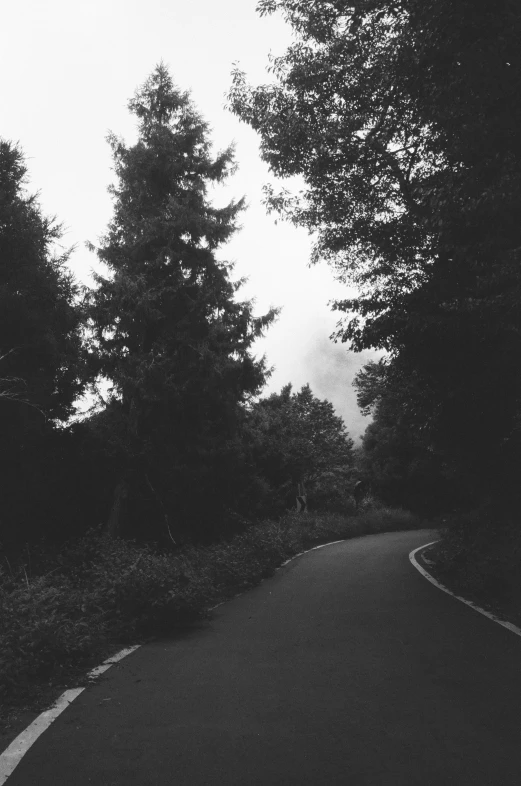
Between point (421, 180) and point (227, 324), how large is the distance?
9226mm

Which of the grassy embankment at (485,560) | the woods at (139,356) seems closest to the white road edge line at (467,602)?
the grassy embankment at (485,560)

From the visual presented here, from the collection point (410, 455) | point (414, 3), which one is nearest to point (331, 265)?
point (414, 3)

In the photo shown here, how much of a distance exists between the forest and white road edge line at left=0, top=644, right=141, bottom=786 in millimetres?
510

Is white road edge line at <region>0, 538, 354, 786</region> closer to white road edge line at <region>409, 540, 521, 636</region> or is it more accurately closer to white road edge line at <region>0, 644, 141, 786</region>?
white road edge line at <region>0, 644, 141, 786</region>

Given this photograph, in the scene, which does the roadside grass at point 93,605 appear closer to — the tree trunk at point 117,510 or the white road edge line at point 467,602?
the tree trunk at point 117,510

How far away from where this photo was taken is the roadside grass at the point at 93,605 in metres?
6.70

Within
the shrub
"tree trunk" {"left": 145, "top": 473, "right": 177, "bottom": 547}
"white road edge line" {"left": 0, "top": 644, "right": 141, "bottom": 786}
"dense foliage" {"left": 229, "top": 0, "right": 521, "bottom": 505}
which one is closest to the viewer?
"white road edge line" {"left": 0, "top": 644, "right": 141, "bottom": 786}

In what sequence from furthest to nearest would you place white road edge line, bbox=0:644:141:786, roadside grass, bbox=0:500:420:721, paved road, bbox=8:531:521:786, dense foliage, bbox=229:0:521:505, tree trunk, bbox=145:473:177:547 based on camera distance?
tree trunk, bbox=145:473:177:547
dense foliage, bbox=229:0:521:505
roadside grass, bbox=0:500:420:721
white road edge line, bbox=0:644:141:786
paved road, bbox=8:531:521:786

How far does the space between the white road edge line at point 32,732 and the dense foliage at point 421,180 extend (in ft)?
23.8

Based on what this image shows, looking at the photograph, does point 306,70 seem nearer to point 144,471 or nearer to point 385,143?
point 385,143

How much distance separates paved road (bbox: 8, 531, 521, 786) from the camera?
4.17 m

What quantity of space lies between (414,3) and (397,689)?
8587mm

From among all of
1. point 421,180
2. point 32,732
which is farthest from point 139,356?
point 32,732

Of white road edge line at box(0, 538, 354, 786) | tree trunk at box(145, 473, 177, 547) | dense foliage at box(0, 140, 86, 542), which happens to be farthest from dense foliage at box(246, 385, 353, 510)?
white road edge line at box(0, 538, 354, 786)
